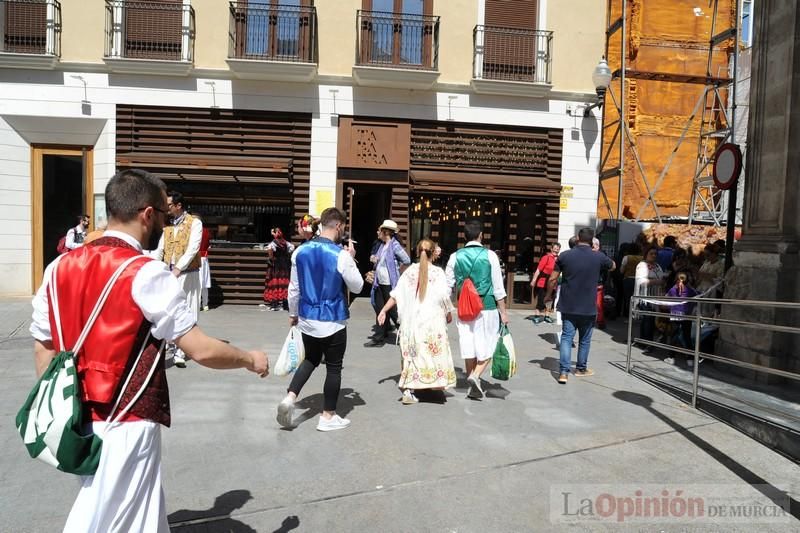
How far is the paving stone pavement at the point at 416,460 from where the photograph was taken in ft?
11.5

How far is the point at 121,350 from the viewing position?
209 centimetres

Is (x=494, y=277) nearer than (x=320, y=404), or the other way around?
(x=320, y=404)

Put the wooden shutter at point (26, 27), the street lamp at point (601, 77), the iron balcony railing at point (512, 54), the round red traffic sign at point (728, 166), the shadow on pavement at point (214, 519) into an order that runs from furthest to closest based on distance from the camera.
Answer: the iron balcony railing at point (512, 54)
the wooden shutter at point (26, 27)
the street lamp at point (601, 77)
the round red traffic sign at point (728, 166)
the shadow on pavement at point (214, 519)

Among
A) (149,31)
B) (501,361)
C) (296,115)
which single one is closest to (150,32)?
(149,31)

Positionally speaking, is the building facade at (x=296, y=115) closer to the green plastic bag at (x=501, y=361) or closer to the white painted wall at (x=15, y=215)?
the white painted wall at (x=15, y=215)

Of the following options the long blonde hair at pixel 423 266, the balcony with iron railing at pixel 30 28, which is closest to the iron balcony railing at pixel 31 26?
the balcony with iron railing at pixel 30 28

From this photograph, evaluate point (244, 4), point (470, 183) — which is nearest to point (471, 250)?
point (470, 183)

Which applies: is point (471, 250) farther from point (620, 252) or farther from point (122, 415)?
point (620, 252)

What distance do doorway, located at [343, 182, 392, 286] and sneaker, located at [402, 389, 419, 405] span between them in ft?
25.0

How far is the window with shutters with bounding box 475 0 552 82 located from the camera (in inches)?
507

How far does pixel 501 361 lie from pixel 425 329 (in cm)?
86

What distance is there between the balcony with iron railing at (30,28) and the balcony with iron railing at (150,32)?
1038 millimetres

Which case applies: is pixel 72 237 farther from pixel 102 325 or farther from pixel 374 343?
pixel 102 325

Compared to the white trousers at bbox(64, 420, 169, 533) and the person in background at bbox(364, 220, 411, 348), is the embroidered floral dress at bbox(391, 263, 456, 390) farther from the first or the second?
the white trousers at bbox(64, 420, 169, 533)
